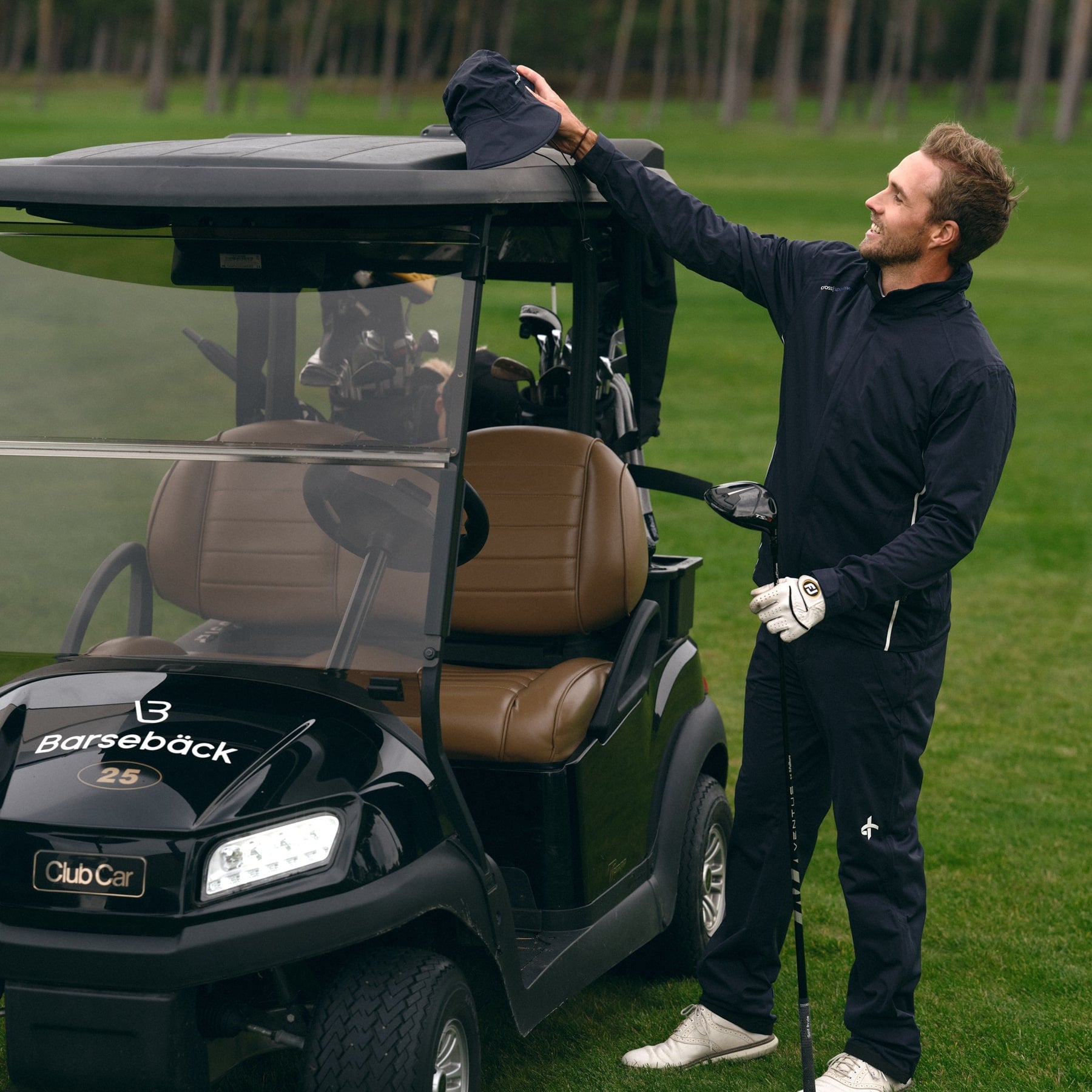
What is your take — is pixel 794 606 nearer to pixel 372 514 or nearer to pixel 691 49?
pixel 372 514

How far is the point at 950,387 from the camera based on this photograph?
294 cm

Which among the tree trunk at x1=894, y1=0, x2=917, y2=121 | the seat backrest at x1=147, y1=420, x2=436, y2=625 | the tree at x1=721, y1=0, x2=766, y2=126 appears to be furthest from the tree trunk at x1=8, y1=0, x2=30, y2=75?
the seat backrest at x1=147, y1=420, x2=436, y2=625

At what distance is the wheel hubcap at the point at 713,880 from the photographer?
370 centimetres

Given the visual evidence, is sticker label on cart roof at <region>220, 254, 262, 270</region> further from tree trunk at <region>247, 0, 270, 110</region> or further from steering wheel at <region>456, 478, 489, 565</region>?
tree trunk at <region>247, 0, 270, 110</region>

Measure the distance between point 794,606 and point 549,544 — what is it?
710 mm

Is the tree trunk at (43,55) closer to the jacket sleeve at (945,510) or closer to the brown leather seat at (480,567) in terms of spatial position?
the brown leather seat at (480,567)

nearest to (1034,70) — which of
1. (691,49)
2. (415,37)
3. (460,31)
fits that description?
(460,31)

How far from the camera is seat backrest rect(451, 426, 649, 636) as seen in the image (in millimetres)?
3387

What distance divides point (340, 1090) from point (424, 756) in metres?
0.51

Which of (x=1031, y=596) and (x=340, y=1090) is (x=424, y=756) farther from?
(x=1031, y=596)

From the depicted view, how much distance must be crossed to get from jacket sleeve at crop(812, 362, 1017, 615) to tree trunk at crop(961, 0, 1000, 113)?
221ft

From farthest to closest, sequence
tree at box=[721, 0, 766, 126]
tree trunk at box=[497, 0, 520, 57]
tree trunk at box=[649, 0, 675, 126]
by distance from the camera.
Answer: tree trunk at box=[649, 0, 675, 126] → tree trunk at box=[497, 0, 520, 57] → tree at box=[721, 0, 766, 126]

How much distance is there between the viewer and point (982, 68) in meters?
67.7

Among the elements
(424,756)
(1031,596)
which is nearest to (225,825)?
(424,756)
